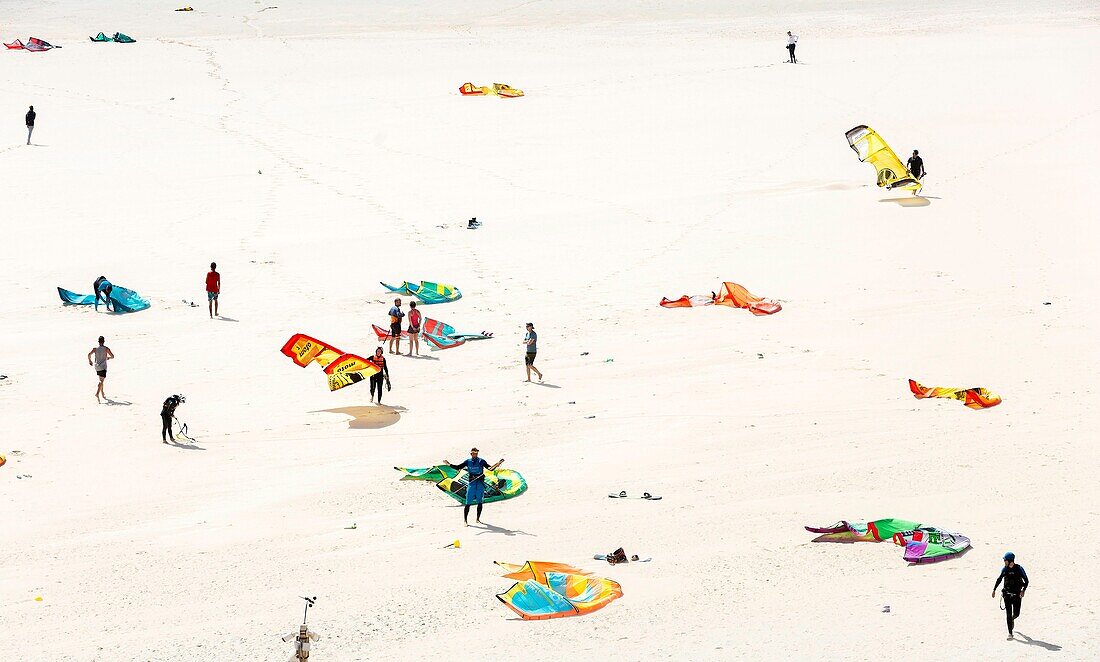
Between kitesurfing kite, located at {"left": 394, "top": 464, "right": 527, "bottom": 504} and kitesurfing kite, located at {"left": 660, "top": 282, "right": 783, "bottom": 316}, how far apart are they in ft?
23.0

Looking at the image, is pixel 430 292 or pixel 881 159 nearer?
pixel 430 292

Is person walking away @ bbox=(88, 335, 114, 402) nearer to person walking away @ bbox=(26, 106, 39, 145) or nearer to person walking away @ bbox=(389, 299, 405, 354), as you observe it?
person walking away @ bbox=(389, 299, 405, 354)

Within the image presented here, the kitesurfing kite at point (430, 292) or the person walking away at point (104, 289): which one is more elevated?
the kitesurfing kite at point (430, 292)

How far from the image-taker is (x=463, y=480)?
14328 mm

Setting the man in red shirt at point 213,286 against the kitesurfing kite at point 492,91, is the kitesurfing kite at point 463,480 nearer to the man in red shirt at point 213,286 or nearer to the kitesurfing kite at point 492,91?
the man in red shirt at point 213,286

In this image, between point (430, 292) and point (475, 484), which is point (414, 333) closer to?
point (430, 292)

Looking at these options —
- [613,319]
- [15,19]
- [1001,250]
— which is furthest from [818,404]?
[15,19]

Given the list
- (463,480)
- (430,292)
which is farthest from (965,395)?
(430,292)

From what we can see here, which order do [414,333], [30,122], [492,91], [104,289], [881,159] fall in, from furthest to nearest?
[492,91] → [30,122] → [881,159] → [104,289] → [414,333]

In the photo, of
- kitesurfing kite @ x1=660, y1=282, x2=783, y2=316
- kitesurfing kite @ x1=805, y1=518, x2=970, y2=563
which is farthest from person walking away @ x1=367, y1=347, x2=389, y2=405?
kitesurfing kite @ x1=805, y1=518, x2=970, y2=563

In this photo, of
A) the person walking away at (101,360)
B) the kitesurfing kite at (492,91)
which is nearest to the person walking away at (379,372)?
the person walking away at (101,360)

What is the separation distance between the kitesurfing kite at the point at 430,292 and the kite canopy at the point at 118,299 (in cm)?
408

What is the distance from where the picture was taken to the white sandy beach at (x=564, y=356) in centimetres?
1198

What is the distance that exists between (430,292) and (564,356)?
11.8ft
